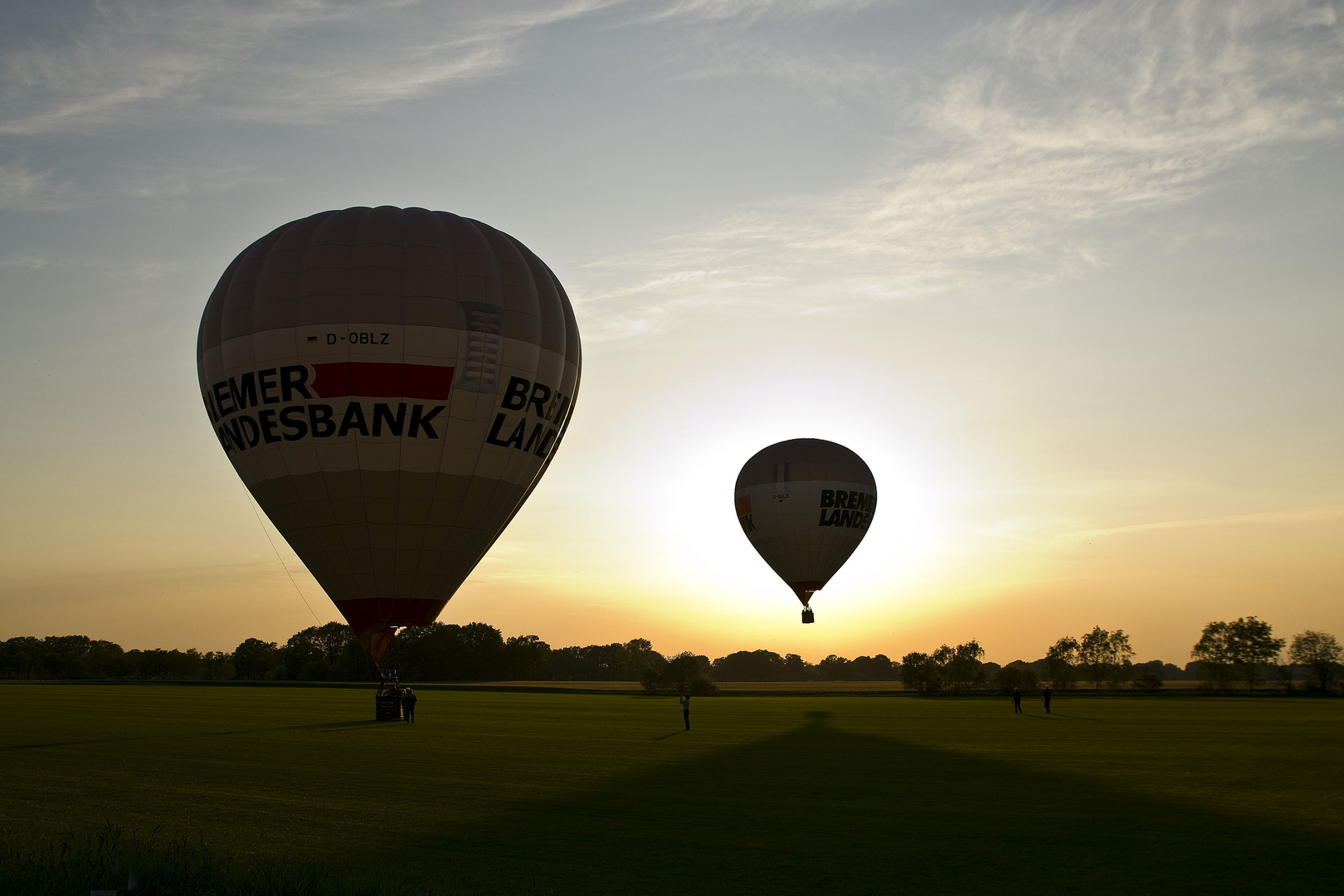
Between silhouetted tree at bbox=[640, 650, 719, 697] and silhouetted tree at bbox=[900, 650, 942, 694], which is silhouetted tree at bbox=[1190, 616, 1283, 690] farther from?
silhouetted tree at bbox=[640, 650, 719, 697]

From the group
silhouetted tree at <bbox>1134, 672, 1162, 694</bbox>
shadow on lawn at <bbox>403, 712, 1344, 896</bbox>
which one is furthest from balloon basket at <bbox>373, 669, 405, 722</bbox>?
silhouetted tree at <bbox>1134, 672, 1162, 694</bbox>

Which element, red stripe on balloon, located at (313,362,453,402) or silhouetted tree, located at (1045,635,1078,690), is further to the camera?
silhouetted tree, located at (1045,635,1078,690)

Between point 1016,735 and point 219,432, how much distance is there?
28.1 m

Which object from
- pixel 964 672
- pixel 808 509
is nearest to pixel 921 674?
pixel 964 672

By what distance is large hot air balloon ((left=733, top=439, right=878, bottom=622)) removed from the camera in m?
63.4

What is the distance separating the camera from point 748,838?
14.6 meters

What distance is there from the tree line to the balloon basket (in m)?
7.28

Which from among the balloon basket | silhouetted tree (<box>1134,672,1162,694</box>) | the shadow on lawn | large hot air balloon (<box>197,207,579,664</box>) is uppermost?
large hot air balloon (<box>197,207,579,664</box>)

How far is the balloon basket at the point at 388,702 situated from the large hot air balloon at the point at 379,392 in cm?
522

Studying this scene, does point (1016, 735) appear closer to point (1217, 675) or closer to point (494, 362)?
point (494, 362)

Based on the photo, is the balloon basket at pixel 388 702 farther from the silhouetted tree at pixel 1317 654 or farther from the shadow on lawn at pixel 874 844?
the silhouetted tree at pixel 1317 654

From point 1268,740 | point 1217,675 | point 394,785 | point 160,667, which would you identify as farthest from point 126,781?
point 160,667

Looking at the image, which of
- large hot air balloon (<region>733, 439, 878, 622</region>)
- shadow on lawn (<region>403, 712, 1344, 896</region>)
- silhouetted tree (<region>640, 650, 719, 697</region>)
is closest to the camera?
shadow on lawn (<region>403, 712, 1344, 896</region>)

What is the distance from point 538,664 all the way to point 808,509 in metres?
103
